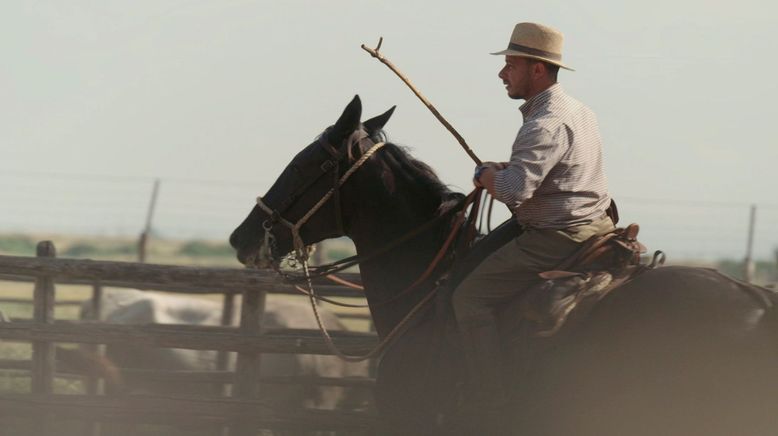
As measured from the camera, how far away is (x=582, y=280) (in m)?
5.16

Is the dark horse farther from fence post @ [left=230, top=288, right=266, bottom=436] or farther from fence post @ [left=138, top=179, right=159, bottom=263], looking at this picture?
fence post @ [left=138, top=179, right=159, bottom=263]

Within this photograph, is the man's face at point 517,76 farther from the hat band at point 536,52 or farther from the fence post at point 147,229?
the fence post at point 147,229

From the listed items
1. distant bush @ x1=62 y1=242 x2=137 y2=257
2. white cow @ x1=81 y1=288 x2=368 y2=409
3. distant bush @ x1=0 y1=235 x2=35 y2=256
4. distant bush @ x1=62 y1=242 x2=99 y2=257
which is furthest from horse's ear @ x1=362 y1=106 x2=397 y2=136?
distant bush @ x1=62 y1=242 x2=99 y2=257

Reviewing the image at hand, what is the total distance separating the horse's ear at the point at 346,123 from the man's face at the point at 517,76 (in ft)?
2.49

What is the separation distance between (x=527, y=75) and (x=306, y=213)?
136 centimetres

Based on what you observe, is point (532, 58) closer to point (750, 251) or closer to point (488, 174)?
point (488, 174)

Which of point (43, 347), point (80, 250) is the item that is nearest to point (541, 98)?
point (43, 347)

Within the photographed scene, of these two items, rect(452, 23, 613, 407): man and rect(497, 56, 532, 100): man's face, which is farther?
rect(497, 56, 532, 100): man's face

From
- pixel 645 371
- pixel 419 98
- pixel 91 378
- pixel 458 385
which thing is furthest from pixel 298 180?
pixel 91 378

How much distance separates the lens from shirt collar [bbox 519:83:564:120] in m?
5.29

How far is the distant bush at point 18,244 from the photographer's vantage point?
3953 cm

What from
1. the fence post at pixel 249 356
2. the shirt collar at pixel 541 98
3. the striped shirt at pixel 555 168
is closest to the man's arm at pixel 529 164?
the striped shirt at pixel 555 168

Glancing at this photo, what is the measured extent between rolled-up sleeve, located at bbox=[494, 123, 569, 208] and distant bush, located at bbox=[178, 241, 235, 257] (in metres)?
44.5

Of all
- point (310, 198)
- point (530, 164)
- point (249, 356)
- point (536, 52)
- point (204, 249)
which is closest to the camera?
point (530, 164)
